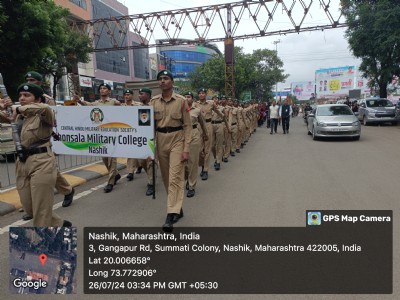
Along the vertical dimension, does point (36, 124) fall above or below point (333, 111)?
above

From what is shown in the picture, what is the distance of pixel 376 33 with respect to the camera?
19.4 metres

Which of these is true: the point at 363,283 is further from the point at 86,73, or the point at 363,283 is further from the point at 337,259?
the point at 86,73

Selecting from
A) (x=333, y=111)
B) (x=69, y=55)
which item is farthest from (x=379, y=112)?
(x=69, y=55)

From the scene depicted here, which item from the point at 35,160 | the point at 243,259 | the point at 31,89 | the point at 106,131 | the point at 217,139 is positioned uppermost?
the point at 31,89

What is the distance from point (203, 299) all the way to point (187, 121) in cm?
216

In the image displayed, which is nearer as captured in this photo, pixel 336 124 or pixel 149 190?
pixel 149 190

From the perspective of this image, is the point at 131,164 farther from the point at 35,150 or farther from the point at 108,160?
the point at 35,150

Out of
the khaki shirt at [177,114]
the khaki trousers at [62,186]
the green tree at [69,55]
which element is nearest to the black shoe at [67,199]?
the khaki trousers at [62,186]

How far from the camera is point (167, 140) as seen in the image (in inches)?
167

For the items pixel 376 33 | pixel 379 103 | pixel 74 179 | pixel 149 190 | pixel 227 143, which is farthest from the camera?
pixel 379 103

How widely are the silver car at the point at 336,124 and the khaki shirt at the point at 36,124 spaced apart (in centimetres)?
1076

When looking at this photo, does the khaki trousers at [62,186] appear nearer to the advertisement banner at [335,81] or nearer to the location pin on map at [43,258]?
the location pin on map at [43,258]

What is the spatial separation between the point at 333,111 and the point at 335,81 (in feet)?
198

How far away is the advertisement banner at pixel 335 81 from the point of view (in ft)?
220
